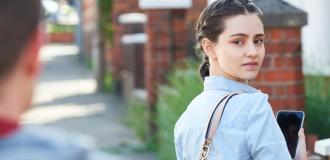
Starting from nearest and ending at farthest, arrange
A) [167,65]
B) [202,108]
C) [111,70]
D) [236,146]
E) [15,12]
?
[15,12], [236,146], [202,108], [167,65], [111,70]

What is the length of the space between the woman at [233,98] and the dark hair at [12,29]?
1190 mm

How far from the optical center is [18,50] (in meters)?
1.25

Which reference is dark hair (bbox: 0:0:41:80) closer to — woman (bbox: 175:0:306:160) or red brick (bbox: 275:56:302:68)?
woman (bbox: 175:0:306:160)

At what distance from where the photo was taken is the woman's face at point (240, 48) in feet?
8.25

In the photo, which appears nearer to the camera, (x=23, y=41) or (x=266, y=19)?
(x=23, y=41)

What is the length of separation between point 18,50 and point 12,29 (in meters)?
0.04

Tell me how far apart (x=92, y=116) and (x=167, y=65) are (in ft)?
11.6

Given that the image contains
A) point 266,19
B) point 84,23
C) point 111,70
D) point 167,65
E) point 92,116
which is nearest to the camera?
point 266,19

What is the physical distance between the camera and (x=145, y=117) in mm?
9234

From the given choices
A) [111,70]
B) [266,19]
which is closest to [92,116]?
[111,70]

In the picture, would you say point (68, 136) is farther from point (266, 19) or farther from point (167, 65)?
point (167, 65)

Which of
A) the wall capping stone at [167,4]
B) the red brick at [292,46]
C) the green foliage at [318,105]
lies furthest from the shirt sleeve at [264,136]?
the wall capping stone at [167,4]

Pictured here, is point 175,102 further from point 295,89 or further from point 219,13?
point 219,13

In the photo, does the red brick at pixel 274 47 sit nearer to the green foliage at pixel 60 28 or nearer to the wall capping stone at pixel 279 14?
the wall capping stone at pixel 279 14
